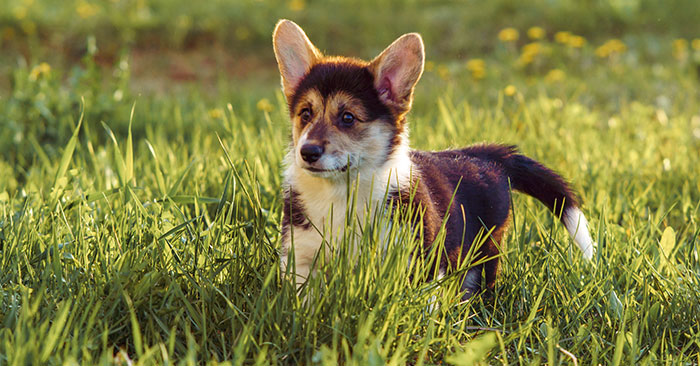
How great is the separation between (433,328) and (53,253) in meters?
1.41

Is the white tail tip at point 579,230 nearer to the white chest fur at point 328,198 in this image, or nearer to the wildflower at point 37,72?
the white chest fur at point 328,198

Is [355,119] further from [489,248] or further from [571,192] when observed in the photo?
[571,192]

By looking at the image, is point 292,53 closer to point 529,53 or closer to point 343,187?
point 343,187

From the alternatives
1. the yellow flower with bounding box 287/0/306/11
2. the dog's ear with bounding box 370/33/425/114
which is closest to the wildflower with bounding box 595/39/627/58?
the yellow flower with bounding box 287/0/306/11

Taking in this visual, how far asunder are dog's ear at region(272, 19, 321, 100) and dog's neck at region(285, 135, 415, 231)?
43 cm

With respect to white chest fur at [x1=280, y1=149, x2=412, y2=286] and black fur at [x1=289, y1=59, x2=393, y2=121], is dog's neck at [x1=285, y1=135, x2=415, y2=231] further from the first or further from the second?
black fur at [x1=289, y1=59, x2=393, y2=121]

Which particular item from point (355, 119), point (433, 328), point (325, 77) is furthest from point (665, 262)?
point (325, 77)

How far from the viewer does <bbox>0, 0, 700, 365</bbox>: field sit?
2.51 metres

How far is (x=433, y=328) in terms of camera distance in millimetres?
2500

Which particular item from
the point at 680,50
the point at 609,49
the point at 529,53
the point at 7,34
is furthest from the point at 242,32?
the point at 680,50

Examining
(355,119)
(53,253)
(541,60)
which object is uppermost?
(355,119)

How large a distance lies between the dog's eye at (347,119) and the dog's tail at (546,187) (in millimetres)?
953

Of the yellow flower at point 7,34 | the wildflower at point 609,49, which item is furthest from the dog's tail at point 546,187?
the yellow flower at point 7,34

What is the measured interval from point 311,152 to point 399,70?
0.61 metres
